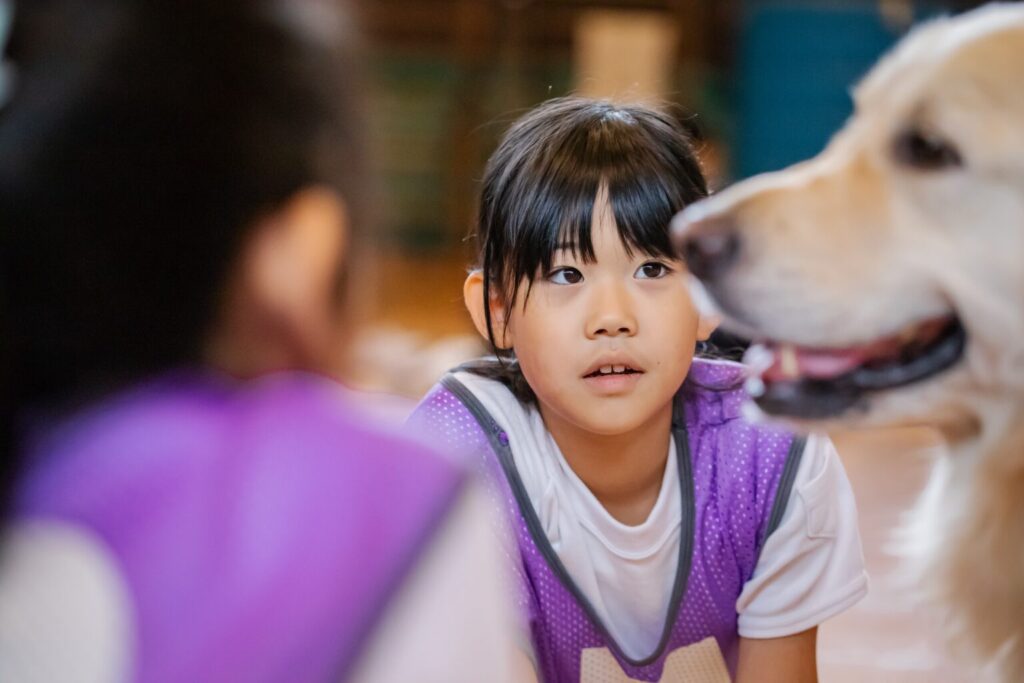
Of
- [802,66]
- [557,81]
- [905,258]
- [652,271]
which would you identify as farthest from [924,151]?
[557,81]

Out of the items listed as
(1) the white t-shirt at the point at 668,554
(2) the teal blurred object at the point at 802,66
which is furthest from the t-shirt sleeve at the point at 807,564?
(2) the teal blurred object at the point at 802,66

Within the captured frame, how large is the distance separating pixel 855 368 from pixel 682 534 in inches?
13.3

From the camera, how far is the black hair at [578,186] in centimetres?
110

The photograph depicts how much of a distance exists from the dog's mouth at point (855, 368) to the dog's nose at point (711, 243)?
0.27 ft

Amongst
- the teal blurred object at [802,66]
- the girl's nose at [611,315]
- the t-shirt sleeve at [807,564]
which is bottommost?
the t-shirt sleeve at [807,564]

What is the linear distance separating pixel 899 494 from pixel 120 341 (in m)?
1.93

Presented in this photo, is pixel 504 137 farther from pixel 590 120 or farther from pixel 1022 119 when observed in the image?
pixel 1022 119

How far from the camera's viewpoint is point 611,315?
1077mm

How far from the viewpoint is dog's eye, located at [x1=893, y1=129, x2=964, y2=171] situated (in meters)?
0.88

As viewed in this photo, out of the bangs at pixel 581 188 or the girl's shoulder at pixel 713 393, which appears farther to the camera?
the girl's shoulder at pixel 713 393

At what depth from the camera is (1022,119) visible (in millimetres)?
855

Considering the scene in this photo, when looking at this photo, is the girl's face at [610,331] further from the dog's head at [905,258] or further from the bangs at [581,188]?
the dog's head at [905,258]

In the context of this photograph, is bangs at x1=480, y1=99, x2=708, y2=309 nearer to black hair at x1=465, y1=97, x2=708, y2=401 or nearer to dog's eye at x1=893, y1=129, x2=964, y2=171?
black hair at x1=465, y1=97, x2=708, y2=401

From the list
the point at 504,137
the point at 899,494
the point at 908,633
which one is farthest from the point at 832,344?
the point at 899,494
